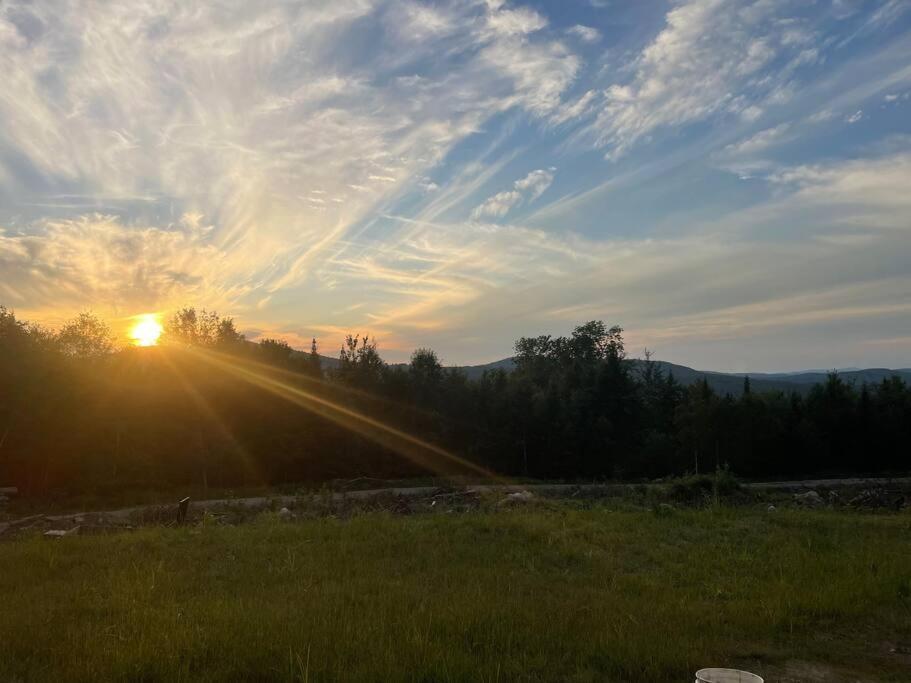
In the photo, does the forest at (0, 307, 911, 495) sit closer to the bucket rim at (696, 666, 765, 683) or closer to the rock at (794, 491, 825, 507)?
the rock at (794, 491, 825, 507)

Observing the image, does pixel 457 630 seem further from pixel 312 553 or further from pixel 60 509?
pixel 60 509

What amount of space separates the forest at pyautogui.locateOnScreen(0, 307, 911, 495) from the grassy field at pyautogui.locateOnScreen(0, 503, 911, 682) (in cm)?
2183

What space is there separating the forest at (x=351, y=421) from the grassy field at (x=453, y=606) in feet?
71.6

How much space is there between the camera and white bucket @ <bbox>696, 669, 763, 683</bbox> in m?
3.75

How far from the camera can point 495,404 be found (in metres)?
47.8

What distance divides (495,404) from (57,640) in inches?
1667

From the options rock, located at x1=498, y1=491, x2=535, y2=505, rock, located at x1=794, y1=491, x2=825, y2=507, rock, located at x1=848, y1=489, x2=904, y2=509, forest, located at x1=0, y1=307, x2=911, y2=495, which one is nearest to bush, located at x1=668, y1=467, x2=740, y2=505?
rock, located at x1=794, y1=491, x2=825, y2=507

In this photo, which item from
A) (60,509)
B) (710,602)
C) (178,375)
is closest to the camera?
(710,602)

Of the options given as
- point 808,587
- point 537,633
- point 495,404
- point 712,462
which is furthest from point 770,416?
point 537,633

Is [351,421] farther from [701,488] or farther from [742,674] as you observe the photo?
[742,674]

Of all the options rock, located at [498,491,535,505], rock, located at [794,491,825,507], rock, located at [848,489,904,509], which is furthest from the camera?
rock, located at [848,489,904,509]

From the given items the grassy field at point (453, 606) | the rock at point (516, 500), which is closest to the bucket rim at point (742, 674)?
the grassy field at point (453, 606)

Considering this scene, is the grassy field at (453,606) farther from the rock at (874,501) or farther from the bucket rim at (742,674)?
the rock at (874,501)

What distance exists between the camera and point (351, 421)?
41.7m
